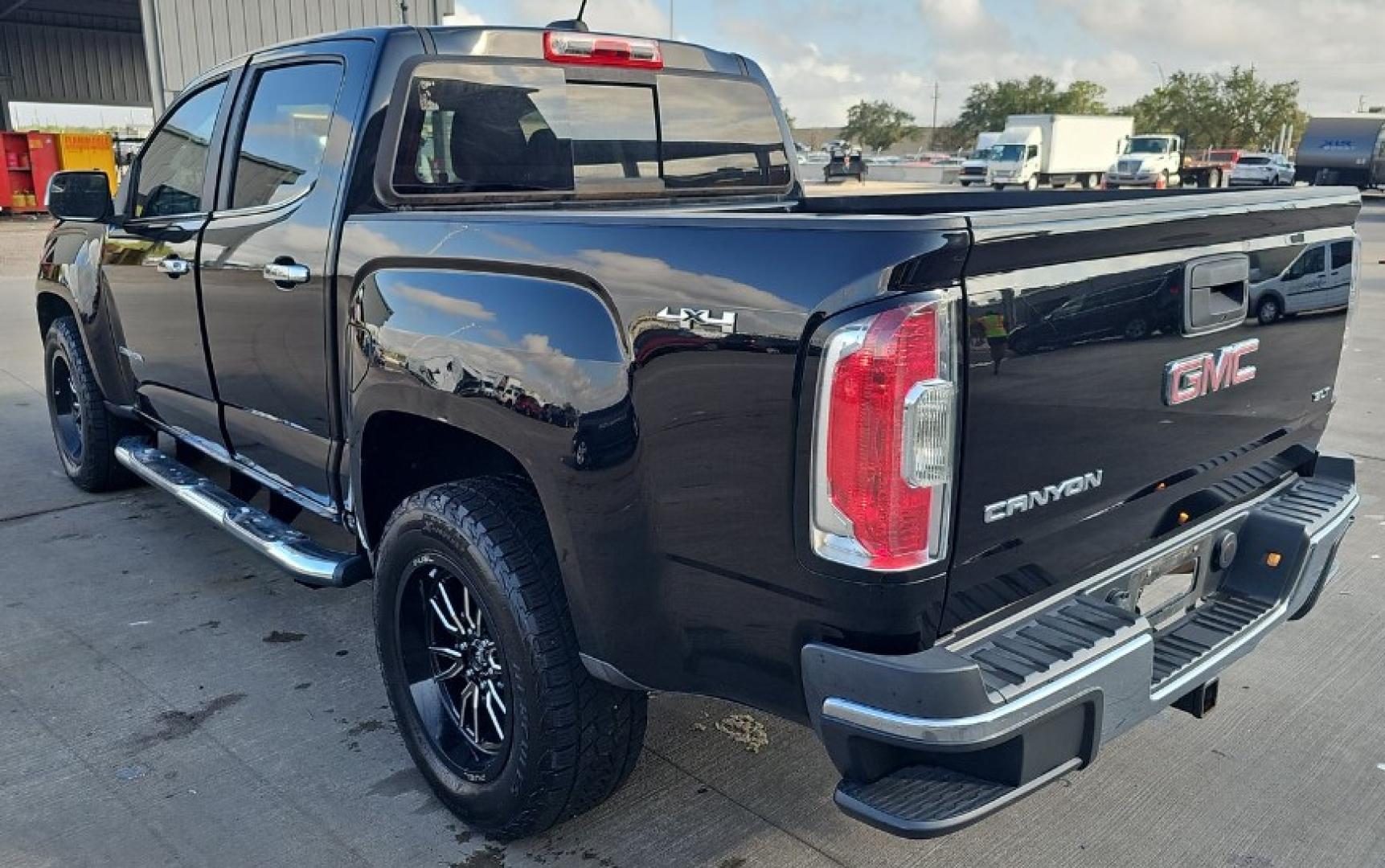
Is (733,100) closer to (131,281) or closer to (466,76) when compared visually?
(466,76)

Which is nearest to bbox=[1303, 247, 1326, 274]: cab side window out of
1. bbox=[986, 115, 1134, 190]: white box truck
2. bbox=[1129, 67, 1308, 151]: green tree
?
bbox=[986, 115, 1134, 190]: white box truck

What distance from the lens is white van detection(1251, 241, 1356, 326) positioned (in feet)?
8.60

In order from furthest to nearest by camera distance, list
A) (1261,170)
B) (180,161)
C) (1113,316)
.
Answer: (1261,170)
(180,161)
(1113,316)

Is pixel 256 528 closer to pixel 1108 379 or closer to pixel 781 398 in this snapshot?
pixel 781 398

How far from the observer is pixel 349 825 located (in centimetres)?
282

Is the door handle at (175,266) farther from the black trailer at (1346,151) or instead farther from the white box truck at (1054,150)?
the black trailer at (1346,151)

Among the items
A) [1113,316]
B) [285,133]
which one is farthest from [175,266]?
[1113,316]

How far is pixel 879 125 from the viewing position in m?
112

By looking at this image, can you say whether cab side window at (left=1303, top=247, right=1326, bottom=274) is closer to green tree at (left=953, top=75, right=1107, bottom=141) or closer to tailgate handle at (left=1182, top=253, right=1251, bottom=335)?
tailgate handle at (left=1182, top=253, right=1251, bottom=335)

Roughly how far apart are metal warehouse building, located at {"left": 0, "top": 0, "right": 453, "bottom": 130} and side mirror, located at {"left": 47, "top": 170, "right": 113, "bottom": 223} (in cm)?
1528

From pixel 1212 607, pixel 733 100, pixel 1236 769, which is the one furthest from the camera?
pixel 733 100

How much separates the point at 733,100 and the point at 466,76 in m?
1.25

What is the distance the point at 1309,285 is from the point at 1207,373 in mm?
588

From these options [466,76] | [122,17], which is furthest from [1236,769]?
[122,17]
